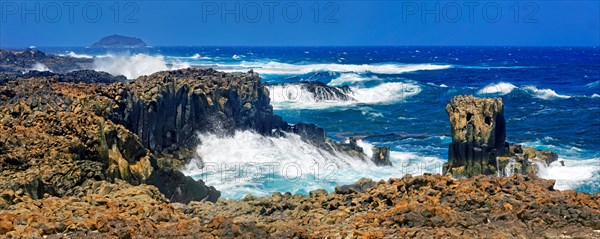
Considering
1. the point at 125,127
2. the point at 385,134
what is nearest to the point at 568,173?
the point at 385,134

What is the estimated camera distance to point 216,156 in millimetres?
26156

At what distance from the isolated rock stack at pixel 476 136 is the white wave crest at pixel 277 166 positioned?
2.72 meters

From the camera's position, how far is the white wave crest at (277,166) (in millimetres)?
22672

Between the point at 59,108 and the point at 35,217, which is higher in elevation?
the point at 59,108

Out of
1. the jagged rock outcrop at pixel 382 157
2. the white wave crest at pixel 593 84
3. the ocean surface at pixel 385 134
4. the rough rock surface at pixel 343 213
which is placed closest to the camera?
the rough rock surface at pixel 343 213

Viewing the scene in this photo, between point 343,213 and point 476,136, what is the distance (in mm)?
12291

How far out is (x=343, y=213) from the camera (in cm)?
1216

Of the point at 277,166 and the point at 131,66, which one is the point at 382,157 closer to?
the point at 277,166

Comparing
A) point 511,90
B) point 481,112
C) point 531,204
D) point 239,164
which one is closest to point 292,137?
point 239,164

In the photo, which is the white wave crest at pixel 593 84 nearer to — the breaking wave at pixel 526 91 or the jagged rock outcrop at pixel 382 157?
the breaking wave at pixel 526 91

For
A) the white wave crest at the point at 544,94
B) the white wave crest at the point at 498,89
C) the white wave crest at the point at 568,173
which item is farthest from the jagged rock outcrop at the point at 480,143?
the white wave crest at the point at 498,89

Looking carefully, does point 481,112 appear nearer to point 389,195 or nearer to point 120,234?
point 389,195

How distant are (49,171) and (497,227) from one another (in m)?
9.61

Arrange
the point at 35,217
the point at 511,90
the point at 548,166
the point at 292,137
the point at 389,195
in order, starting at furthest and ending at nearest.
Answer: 1. the point at 511,90
2. the point at 292,137
3. the point at 548,166
4. the point at 389,195
5. the point at 35,217
